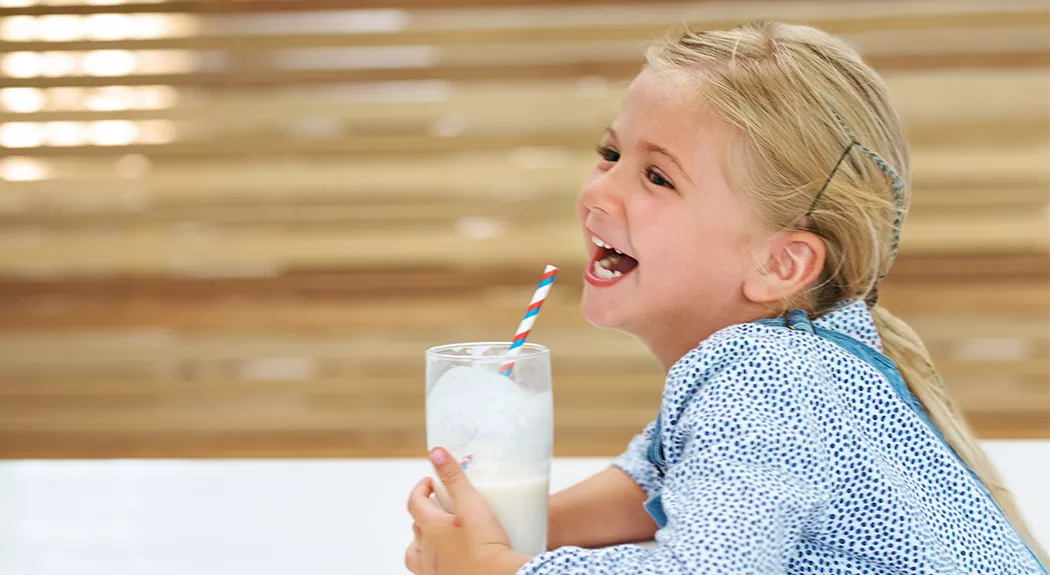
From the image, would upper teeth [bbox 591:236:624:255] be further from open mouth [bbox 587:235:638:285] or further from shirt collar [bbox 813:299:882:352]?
shirt collar [bbox 813:299:882:352]

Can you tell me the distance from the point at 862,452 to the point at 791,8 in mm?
2492

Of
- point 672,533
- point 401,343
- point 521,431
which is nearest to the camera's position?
point 672,533

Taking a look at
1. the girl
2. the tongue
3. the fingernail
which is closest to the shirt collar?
the girl

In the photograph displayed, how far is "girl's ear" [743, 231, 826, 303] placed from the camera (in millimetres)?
1117

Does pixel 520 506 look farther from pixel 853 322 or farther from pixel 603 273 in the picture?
pixel 853 322

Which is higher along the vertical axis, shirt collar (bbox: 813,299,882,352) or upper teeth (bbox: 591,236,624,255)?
upper teeth (bbox: 591,236,624,255)

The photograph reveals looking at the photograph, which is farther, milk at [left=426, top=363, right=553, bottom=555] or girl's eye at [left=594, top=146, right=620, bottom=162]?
girl's eye at [left=594, top=146, right=620, bottom=162]

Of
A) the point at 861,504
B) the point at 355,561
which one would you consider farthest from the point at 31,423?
the point at 861,504

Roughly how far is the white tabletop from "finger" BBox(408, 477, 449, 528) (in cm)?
14

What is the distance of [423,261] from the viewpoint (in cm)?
328

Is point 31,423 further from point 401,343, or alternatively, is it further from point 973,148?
point 973,148

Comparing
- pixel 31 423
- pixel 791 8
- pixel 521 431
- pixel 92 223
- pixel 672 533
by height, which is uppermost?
pixel 791 8

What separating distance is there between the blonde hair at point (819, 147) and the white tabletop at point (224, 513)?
438 millimetres

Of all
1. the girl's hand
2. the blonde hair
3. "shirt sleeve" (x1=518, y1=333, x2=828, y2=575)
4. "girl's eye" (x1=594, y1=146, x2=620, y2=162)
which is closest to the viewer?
"shirt sleeve" (x1=518, y1=333, x2=828, y2=575)
